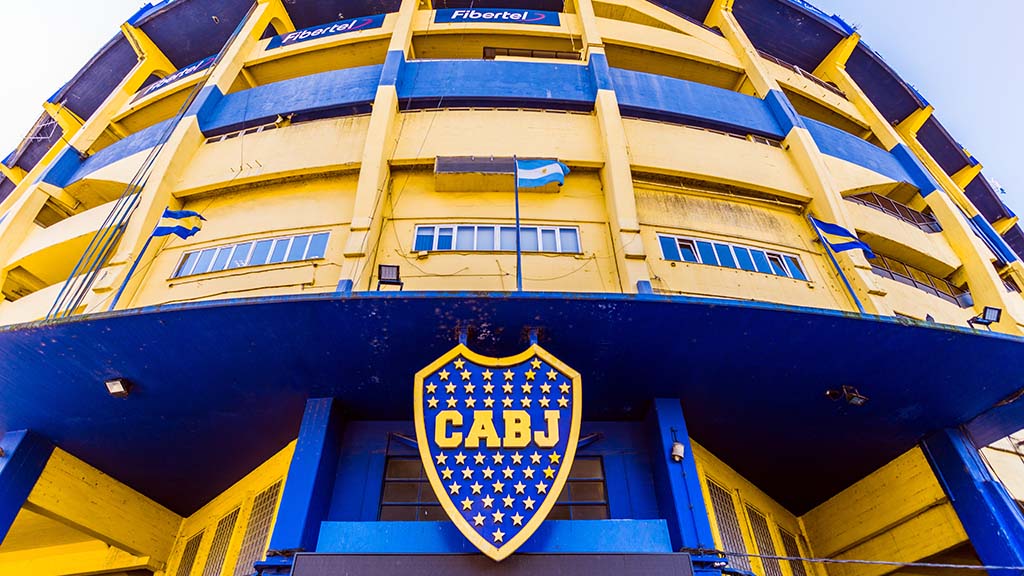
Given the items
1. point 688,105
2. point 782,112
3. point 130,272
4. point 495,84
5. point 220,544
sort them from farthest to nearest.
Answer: point 782,112
point 688,105
point 495,84
point 130,272
point 220,544

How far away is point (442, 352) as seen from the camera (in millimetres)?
8875

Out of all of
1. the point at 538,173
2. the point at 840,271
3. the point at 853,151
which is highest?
the point at 853,151

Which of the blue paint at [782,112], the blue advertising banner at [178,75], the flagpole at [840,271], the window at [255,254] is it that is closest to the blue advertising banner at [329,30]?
the blue advertising banner at [178,75]

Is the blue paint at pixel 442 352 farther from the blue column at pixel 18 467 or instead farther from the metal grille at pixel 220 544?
the metal grille at pixel 220 544

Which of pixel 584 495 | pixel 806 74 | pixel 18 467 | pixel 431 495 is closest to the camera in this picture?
pixel 431 495

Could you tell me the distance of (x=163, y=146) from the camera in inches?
592

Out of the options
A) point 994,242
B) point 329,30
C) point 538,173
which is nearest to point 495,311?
point 538,173

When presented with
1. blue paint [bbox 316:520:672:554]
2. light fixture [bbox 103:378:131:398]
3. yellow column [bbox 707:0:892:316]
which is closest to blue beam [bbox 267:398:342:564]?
blue paint [bbox 316:520:672:554]

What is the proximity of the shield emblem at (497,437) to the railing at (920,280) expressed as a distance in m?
11.9

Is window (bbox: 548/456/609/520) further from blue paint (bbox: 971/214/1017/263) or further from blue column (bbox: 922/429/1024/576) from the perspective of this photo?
blue paint (bbox: 971/214/1017/263)

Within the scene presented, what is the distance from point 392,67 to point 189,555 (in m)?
12.9

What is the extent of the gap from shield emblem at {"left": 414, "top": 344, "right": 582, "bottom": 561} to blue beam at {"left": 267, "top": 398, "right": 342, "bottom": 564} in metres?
2.24

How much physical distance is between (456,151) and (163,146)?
327 inches

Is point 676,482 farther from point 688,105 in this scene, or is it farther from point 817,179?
point 688,105
